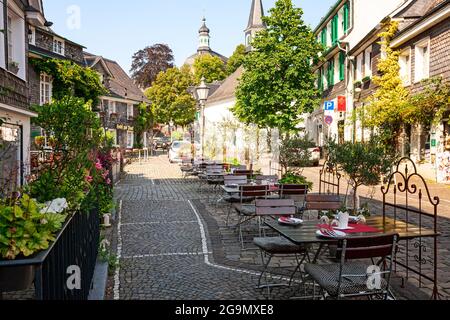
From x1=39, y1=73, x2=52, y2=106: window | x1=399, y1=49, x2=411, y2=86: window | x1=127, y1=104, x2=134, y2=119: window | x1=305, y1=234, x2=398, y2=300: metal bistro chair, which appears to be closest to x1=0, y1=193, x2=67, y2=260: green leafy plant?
x1=305, y1=234, x2=398, y2=300: metal bistro chair

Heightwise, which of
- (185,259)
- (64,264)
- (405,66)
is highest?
(405,66)

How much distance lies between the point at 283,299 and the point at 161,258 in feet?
7.73

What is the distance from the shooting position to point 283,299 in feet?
17.2

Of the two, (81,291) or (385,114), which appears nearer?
(81,291)

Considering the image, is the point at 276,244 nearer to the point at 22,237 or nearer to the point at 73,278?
the point at 73,278

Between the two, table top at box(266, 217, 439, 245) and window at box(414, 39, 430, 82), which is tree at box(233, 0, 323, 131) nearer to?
window at box(414, 39, 430, 82)

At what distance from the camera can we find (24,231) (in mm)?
2715

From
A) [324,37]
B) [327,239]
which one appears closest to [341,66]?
[324,37]

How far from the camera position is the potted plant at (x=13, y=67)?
11500 millimetres

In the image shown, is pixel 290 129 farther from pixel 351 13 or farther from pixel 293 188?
pixel 293 188

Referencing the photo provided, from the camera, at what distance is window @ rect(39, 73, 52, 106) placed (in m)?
26.3

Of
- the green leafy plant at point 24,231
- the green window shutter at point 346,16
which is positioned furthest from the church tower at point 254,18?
the green leafy plant at point 24,231

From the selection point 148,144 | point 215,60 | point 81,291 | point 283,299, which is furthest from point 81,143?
point 215,60

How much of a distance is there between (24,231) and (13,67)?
1014cm
